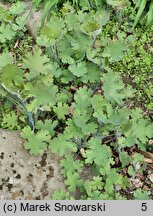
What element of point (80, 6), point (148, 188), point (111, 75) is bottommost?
point (148, 188)

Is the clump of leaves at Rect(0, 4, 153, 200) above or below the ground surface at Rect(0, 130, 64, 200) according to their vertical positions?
above

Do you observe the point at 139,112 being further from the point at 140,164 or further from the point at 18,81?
the point at 18,81

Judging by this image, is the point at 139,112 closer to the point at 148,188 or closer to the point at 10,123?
the point at 148,188

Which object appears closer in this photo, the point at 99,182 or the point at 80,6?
the point at 99,182

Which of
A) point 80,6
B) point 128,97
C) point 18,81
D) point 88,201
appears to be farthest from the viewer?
point 80,6

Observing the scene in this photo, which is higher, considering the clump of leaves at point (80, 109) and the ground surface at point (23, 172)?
the clump of leaves at point (80, 109)

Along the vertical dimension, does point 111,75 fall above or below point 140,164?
above

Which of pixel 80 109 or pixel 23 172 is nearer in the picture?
pixel 23 172

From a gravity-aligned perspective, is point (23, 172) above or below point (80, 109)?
below

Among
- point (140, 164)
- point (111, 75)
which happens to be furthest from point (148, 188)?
point (111, 75)

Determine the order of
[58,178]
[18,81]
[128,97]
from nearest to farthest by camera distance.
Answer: [58,178] → [18,81] → [128,97]
